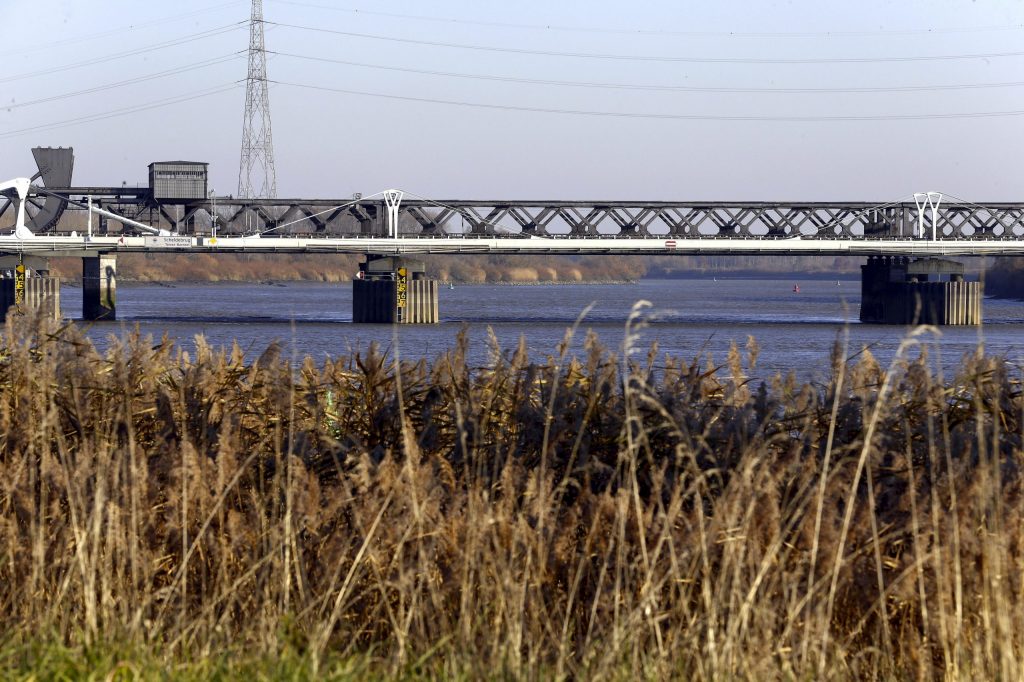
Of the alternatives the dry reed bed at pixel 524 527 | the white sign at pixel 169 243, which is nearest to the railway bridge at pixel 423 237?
the white sign at pixel 169 243

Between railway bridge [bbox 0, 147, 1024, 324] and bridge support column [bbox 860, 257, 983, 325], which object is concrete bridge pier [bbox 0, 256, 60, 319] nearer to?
railway bridge [bbox 0, 147, 1024, 324]

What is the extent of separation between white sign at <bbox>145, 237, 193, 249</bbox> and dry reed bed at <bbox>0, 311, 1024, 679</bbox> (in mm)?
103633

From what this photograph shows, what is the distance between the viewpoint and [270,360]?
35.8ft

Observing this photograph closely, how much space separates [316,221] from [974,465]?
382 ft

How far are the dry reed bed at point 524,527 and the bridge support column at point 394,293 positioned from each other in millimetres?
97913

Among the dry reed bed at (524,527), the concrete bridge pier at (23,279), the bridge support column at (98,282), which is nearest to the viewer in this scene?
the dry reed bed at (524,527)

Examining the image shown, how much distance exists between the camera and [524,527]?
7.39 metres

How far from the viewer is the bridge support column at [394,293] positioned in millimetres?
109500

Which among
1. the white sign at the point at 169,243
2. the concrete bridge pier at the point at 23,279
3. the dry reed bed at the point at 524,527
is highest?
the white sign at the point at 169,243

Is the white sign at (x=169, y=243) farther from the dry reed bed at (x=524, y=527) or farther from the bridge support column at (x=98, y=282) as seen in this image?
the dry reed bed at (x=524, y=527)

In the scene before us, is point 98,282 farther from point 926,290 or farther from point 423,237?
point 926,290

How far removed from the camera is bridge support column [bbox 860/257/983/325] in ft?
380

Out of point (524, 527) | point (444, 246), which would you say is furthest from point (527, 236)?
point (524, 527)

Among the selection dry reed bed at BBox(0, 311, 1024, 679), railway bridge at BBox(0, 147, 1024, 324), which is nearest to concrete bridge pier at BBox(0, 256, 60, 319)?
railway bridge at BBox(0, 147, 1024, 324)
